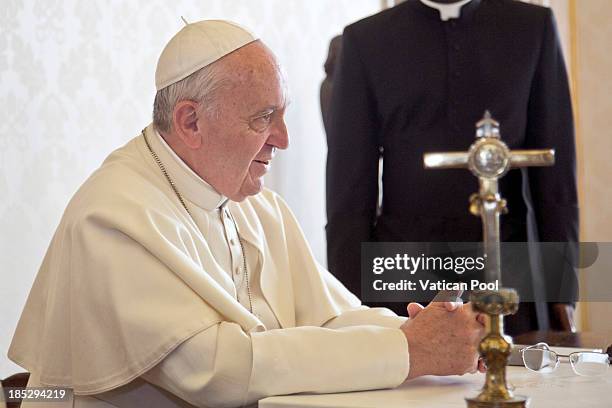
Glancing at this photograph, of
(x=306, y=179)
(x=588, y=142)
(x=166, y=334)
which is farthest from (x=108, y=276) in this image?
(x=588, y=142)

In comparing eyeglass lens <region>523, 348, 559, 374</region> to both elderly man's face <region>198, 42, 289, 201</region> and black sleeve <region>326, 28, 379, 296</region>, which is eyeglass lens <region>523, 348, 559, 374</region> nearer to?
elderly man's face <region>198, 42, 289, 201</region>

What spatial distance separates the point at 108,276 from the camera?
2.28m

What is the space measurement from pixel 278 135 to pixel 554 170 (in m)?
1.52

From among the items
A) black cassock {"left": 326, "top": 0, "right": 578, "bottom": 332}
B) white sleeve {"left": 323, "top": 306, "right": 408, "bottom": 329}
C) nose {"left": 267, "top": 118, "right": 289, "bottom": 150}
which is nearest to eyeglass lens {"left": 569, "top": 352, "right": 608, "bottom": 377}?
white sleeve {"left": 323, "top": 306, "right": 408, "bottom": 329}

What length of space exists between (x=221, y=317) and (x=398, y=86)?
1858mm

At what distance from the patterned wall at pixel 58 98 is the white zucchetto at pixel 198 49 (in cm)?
106

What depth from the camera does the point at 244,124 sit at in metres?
2.64

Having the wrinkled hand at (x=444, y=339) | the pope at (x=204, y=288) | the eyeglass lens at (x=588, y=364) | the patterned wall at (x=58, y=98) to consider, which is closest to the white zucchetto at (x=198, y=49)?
the pope at (x=204, y=288)

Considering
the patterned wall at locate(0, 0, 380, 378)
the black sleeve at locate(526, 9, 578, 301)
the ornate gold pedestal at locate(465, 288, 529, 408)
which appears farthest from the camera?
the black sleeve at locate(526, 9, 578, 301)

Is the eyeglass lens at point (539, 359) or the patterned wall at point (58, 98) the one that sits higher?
the patterned wall at point (58, 98)

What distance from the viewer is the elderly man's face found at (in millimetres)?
2637

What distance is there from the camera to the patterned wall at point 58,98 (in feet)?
11.8

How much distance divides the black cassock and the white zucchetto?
4.21 feet

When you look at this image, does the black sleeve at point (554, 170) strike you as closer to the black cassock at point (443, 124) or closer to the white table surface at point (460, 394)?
the black cassock at point (443, 124)
